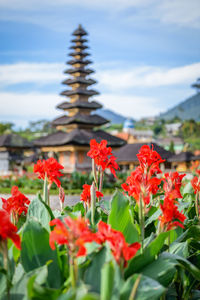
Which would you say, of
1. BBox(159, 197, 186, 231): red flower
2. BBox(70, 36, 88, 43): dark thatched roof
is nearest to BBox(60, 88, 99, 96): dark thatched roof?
BBox(70, 36, 88, 43): dark thatched roof

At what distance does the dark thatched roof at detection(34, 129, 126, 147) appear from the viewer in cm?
1990

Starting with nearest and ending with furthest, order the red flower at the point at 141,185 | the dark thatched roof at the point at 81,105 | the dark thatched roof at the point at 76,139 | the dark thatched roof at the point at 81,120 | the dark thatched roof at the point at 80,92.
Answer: the red flower at the point at 141,185, the dark thatched roof at the point at 76,139, the dark thatched roof at the point at 81,120, the dark thatched roof at the point at 81,105, the dark thatched roof at the point at 80,92

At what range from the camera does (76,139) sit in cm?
1980

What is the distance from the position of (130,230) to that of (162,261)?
20 centimetres

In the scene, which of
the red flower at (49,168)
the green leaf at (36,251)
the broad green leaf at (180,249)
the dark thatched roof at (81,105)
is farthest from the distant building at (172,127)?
the green leaf at (36,251)

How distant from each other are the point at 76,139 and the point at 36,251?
61.3ft

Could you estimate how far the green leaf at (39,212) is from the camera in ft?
4.81

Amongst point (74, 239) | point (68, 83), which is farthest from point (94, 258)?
point (68, 83)

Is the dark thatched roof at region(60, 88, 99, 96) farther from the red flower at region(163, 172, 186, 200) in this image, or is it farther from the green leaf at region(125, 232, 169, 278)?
the green leaf at region(125, 232, 169, 278)

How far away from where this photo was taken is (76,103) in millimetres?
22297

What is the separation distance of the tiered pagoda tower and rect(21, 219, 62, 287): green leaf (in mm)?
18435

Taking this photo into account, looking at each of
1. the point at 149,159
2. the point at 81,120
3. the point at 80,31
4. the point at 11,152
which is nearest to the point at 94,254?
the point at 149,159

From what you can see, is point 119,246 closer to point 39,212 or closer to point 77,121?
point 39,212

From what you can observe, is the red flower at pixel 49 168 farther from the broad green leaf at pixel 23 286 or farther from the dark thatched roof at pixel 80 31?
the dark thatched roof at pixel 80 31
